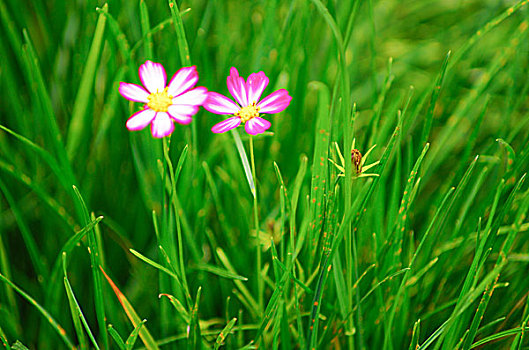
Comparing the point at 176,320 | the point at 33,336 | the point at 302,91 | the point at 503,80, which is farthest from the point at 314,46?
the point at 33,336

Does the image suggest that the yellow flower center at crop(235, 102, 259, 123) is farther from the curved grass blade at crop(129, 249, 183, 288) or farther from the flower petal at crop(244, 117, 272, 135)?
the curved grass blade at crop(129, 249, 183, 288)

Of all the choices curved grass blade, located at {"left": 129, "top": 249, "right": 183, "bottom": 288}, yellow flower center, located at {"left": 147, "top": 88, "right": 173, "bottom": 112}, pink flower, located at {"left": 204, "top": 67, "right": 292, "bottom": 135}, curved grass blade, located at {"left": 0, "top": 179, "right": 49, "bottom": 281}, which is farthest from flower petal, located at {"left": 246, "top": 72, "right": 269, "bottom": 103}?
curved grass blade, located at {"left": 0, "top": 179, "right": 49, "bottom": 281}

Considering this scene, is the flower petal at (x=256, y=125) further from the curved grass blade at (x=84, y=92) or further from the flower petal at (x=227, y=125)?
the curved grass blade at (x=84, y=92)

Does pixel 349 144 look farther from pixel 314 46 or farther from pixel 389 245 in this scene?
pixel 314 46

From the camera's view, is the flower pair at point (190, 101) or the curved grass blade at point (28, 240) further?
the curved grass blade at point (28, 240)

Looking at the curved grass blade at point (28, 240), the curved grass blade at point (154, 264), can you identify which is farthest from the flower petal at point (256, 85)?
the curved grass blade at point (28, 240)

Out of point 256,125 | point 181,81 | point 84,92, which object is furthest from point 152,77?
point 84,92

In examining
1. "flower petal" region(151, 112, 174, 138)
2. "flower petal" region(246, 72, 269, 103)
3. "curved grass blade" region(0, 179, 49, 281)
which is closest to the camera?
"flower petal" region(151, 112, 174, 138)
